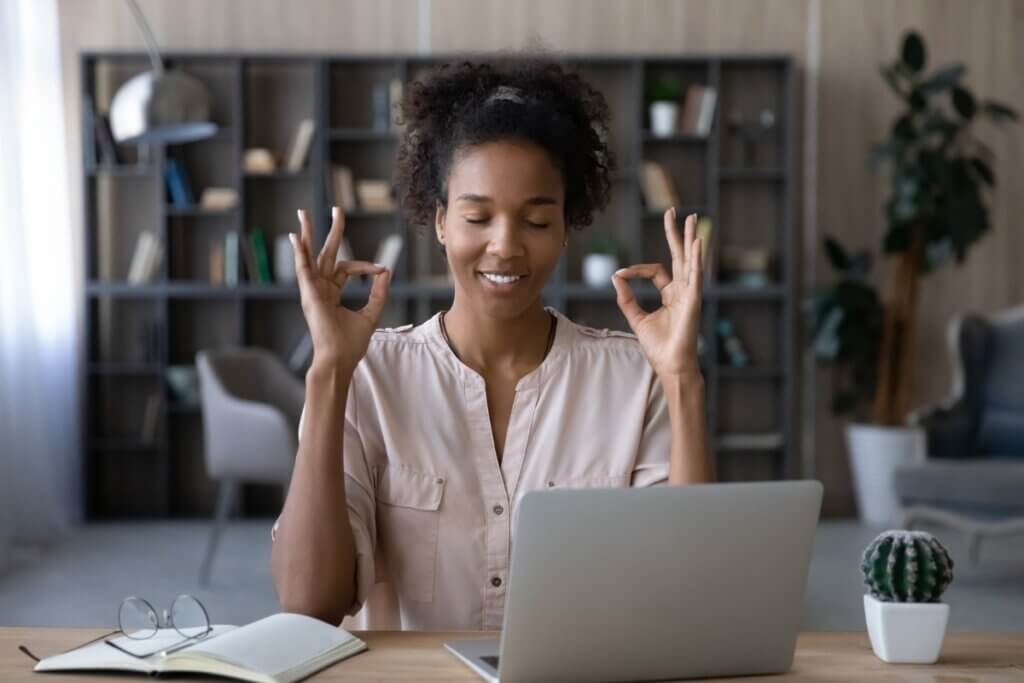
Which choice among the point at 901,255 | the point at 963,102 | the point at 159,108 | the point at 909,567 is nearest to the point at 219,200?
the point at 159,108

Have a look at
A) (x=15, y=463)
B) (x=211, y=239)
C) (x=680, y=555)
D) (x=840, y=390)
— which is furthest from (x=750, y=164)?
(x=680, y=555)

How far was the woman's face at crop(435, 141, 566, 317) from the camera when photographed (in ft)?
5.94

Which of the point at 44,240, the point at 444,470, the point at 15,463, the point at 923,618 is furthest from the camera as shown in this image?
the point at 44,240

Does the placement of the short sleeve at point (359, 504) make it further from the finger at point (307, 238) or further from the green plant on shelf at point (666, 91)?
the green plant on shelf at point (666, 91)

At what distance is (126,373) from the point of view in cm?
643

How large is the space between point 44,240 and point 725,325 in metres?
3.19

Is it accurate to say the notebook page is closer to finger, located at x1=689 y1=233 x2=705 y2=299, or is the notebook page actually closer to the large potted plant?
finger, located at x1=689 y1=233 x2=705 y2=299

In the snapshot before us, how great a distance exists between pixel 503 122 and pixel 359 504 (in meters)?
0.57

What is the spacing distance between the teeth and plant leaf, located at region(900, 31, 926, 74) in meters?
4.54

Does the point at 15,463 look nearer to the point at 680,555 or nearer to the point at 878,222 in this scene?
the point at 878,222

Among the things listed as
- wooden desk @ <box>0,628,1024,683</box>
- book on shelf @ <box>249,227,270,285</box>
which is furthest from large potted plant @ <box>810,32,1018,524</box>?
wooden desk @ <box>0,628,1024,683</box>

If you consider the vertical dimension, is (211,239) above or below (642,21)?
below

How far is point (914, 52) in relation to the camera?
19.2 feet

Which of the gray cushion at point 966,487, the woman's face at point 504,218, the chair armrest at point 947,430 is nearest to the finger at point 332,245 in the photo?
the woman's face at point 504,218
